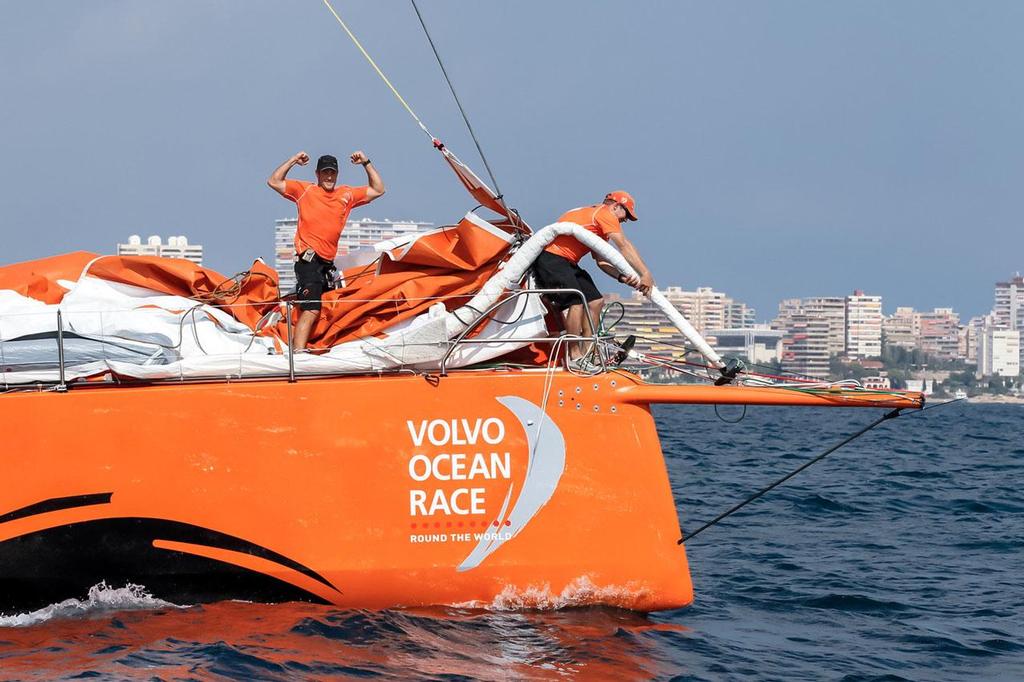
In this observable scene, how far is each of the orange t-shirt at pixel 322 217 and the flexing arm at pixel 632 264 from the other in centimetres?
156

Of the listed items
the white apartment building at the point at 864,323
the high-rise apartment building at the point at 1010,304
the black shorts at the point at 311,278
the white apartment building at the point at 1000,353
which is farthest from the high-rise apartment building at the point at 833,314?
the black shorts at the point at 311,278

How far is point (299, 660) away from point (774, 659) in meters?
2.35

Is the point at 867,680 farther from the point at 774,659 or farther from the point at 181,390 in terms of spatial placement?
the point at 181,390

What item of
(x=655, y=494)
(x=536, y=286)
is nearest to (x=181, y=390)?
(x=536, y=286)

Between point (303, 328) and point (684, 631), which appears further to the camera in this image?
point (303, 328)

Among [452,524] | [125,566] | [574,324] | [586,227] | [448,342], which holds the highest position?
[586,227]

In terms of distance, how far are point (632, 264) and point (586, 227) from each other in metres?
0.39

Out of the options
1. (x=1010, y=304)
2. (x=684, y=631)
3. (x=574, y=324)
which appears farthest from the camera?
(x=1010, y=304)

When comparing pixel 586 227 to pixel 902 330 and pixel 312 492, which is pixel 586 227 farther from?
pixel 902 330

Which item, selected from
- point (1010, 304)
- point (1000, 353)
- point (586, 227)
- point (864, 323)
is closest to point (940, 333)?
point (1000, 353)

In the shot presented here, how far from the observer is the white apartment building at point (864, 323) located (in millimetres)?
81938

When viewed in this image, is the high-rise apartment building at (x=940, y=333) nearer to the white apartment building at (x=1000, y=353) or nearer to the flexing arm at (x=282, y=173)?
the white apartment building at (x=1000, y=353)

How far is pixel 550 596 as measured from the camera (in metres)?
6.81

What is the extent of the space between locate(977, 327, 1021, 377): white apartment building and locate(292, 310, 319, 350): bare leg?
10075 centimetres
